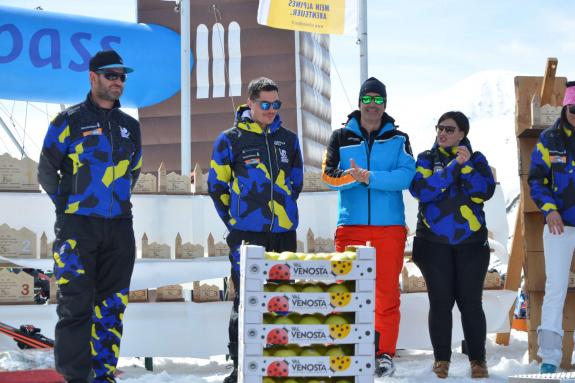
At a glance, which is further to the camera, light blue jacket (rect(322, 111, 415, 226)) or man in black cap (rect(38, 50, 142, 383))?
light blue jacket (rect(322, 111, 415, 226))

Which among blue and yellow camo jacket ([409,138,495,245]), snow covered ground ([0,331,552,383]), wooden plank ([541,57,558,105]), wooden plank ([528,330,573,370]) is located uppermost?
wooden plank ([541,57,558,105])

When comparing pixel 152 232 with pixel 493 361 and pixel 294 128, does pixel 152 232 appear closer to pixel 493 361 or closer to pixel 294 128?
pixel 493 361

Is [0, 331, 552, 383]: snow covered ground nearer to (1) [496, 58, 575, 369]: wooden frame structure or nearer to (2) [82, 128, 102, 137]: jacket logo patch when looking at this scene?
(1) [496, 58, 575, 369]: wooden frame structure

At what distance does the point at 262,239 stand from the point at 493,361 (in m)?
2.18

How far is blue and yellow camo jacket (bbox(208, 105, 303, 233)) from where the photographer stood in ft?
15.9

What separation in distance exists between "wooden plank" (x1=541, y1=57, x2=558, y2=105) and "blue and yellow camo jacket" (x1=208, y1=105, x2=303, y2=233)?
1.94m

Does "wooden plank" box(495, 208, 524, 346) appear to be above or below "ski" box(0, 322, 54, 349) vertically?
above

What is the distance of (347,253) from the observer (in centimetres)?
407

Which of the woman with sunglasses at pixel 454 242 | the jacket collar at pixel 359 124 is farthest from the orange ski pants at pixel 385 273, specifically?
the jacket collar at pixel 359 124

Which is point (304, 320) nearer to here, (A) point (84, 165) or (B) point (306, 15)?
(A) point (84, 165)

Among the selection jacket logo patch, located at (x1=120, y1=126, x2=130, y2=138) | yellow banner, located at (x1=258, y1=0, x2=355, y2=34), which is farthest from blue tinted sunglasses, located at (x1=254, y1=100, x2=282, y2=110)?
yellow banner, located at (x1=258, y1=0, x2=355, y2=34)

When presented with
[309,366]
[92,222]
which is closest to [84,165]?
[92,222]

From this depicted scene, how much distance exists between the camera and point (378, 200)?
5238mm

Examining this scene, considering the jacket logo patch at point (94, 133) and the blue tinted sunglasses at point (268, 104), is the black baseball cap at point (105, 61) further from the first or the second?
the blue tinted sunglasses at point (268, 104)
